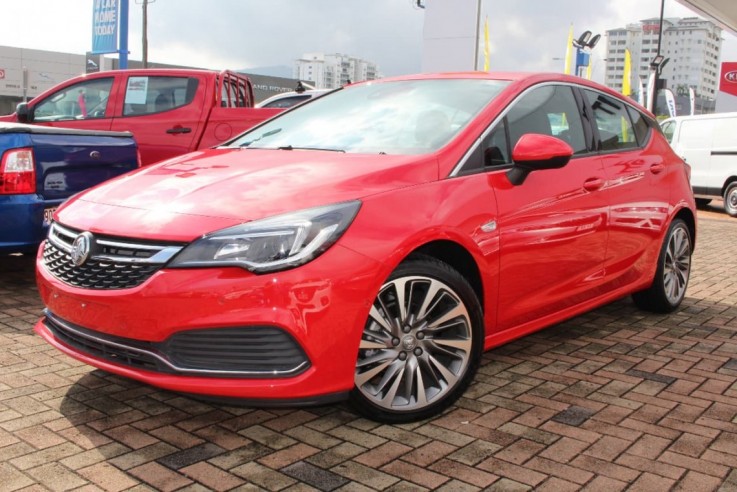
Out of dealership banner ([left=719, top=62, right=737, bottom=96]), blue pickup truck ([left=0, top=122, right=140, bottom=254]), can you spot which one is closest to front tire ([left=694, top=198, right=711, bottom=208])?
blue pickup truck ([left=0, top=122, right=140, bottom=254])

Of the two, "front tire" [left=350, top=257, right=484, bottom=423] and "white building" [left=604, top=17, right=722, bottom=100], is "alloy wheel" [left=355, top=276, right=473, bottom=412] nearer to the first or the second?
"front tire" [left=350, top=257, right=484, bottom=423]

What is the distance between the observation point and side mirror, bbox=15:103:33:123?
850cm

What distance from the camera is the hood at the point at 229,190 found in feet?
9.77

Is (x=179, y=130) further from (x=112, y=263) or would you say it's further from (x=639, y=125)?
(x=112, y=263)

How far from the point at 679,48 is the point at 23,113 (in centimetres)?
13624

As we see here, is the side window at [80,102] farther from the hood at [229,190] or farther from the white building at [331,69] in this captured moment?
the white building at [331,69]

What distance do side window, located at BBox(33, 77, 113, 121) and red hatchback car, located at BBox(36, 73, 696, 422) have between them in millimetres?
5112

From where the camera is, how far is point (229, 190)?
3.20 m

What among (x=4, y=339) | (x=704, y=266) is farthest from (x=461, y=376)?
(x=704, y=266)

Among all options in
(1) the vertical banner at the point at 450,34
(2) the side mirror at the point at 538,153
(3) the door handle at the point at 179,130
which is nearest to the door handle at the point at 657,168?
(2) the side mirror at the point at 538,153

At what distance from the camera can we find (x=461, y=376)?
3.42 metres

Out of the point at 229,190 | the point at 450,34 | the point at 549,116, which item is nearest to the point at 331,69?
the point at 450,34

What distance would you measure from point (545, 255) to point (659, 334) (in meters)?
1.64

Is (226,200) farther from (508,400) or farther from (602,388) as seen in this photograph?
(602,388)
